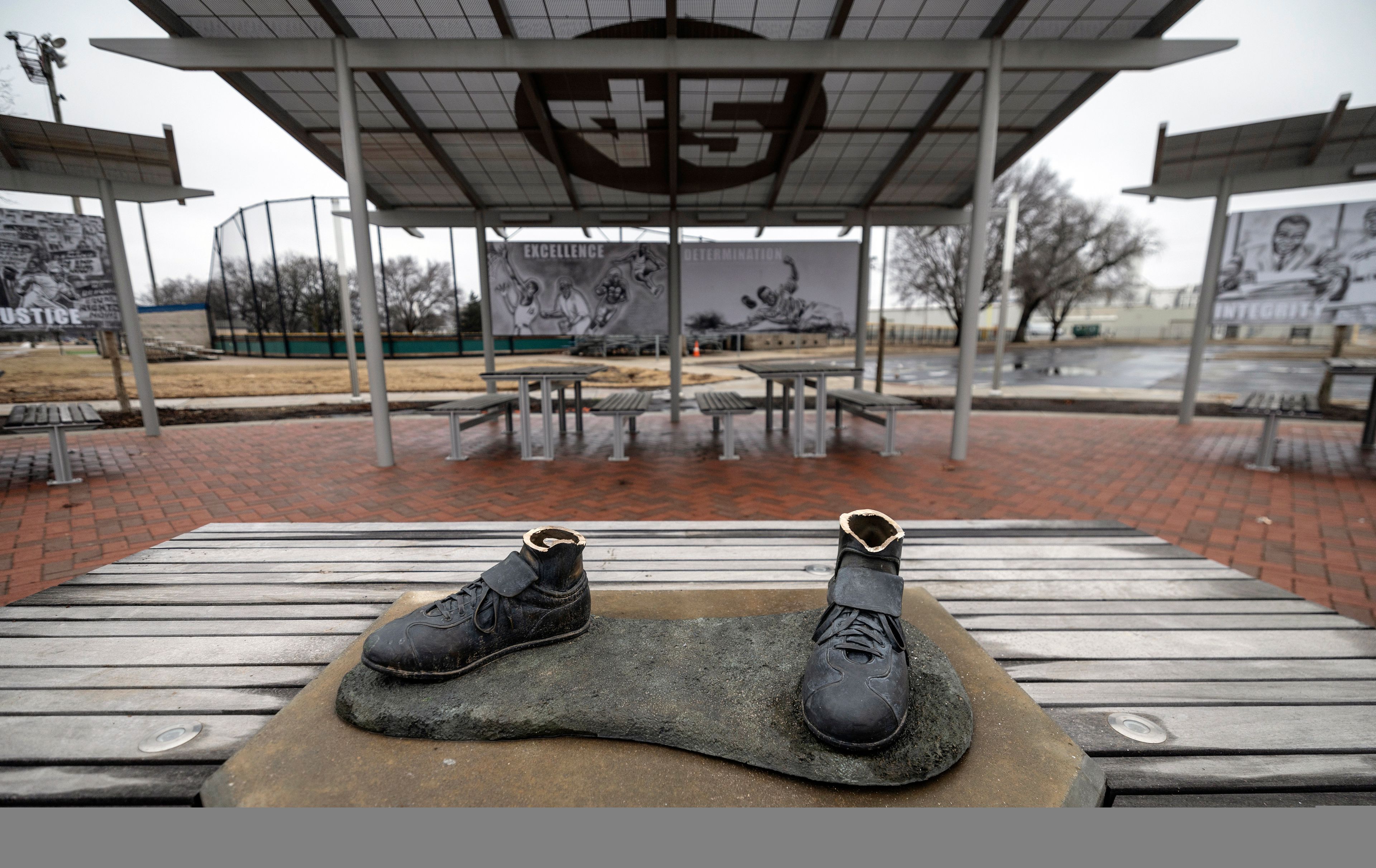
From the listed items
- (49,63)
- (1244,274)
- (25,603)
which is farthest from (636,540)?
(49,63)

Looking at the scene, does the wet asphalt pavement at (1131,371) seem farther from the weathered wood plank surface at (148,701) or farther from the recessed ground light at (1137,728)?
the weathered wood plank surface at (148,701)

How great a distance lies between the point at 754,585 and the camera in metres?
2.11

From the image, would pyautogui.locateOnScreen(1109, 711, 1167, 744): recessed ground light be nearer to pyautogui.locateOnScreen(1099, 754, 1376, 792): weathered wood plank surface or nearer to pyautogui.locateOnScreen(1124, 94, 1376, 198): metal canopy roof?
pyautogui.locateOnScreen(1099, 754, 1376, 792): weathered wood plank surface

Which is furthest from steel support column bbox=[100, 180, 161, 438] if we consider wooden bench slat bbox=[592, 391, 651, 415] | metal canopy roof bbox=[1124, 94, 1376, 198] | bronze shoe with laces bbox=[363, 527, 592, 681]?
metal canopy roof bbox=[1124, 94, 1376, 198]

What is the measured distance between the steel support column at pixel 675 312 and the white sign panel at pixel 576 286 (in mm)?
313

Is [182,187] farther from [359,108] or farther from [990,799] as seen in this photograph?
[990,799]

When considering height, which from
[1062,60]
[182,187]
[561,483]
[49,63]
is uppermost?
[49,63]

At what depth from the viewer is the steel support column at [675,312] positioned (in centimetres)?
753

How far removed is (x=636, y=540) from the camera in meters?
2.62

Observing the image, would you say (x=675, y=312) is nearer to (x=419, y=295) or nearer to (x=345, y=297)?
(x=345, y=297)

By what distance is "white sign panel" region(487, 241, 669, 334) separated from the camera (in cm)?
805

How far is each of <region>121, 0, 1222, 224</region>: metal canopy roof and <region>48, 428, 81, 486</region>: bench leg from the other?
3.21 metres

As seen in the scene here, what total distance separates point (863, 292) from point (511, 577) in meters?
7.99

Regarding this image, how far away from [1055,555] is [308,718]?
9.06 ft
